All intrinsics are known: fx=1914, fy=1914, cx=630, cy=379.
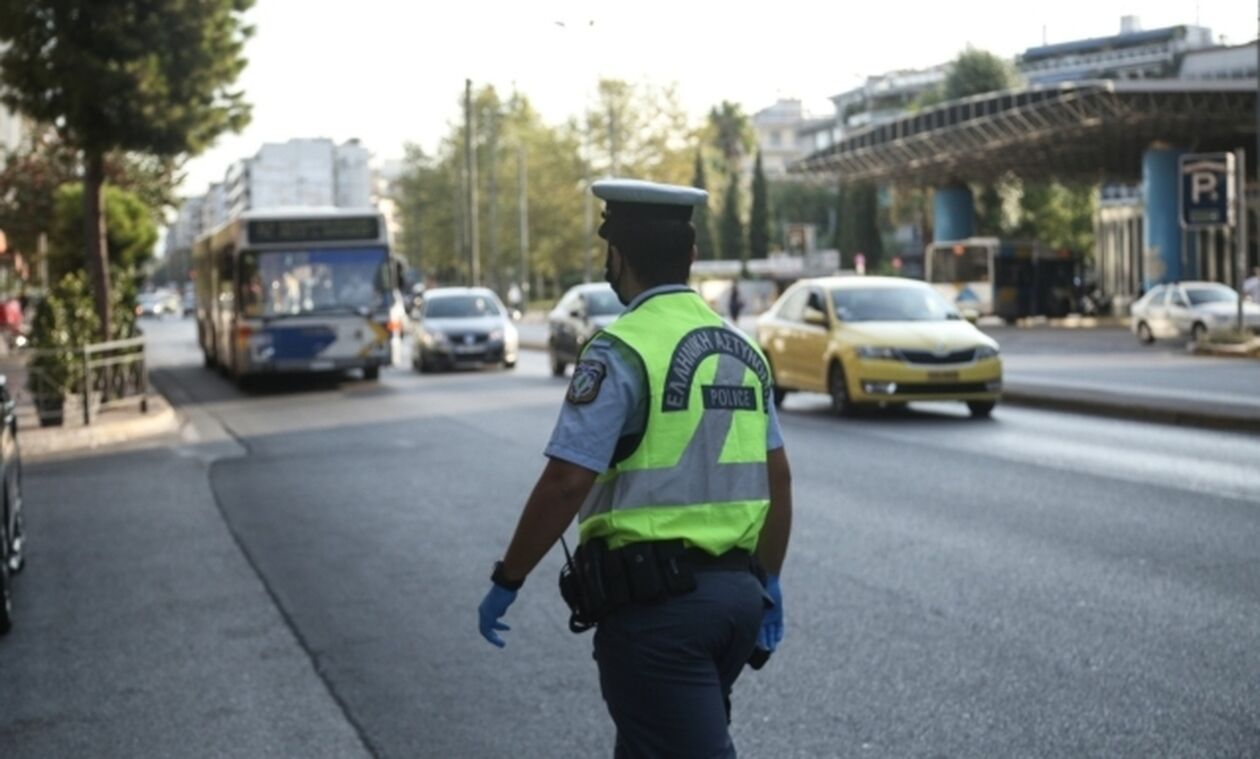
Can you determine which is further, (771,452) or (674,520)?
(771,452)

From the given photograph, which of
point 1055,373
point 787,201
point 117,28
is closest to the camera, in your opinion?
point 117,28

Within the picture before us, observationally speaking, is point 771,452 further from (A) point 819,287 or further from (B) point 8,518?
(A) point 819,287

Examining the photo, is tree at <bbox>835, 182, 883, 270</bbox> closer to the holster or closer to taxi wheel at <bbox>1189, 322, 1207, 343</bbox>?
taxi wheel at <bbox>1189, 322, 1207, 343</bbox>

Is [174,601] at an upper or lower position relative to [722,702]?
lower

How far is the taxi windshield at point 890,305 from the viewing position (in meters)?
21.3

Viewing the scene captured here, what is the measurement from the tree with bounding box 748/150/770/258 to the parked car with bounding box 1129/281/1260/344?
2959 inches

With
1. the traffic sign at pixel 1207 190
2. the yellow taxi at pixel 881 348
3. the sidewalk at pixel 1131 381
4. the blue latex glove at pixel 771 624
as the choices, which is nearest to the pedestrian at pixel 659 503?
the blue latex glove at pixel 771 624

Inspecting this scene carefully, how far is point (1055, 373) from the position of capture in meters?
30.0

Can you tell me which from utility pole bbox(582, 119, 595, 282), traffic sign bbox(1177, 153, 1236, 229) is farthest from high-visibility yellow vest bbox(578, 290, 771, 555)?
utility pole bbox(582, 119, 595, 282)

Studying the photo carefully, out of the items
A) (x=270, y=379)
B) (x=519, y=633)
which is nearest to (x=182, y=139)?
(x=270, y=379)

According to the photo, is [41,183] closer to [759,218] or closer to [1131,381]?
[1131,381]

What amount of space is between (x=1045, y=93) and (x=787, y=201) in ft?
283

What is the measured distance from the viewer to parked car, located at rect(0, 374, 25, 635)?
852 centimetres

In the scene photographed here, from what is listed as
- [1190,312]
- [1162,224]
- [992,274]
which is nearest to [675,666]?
[1190,312]
